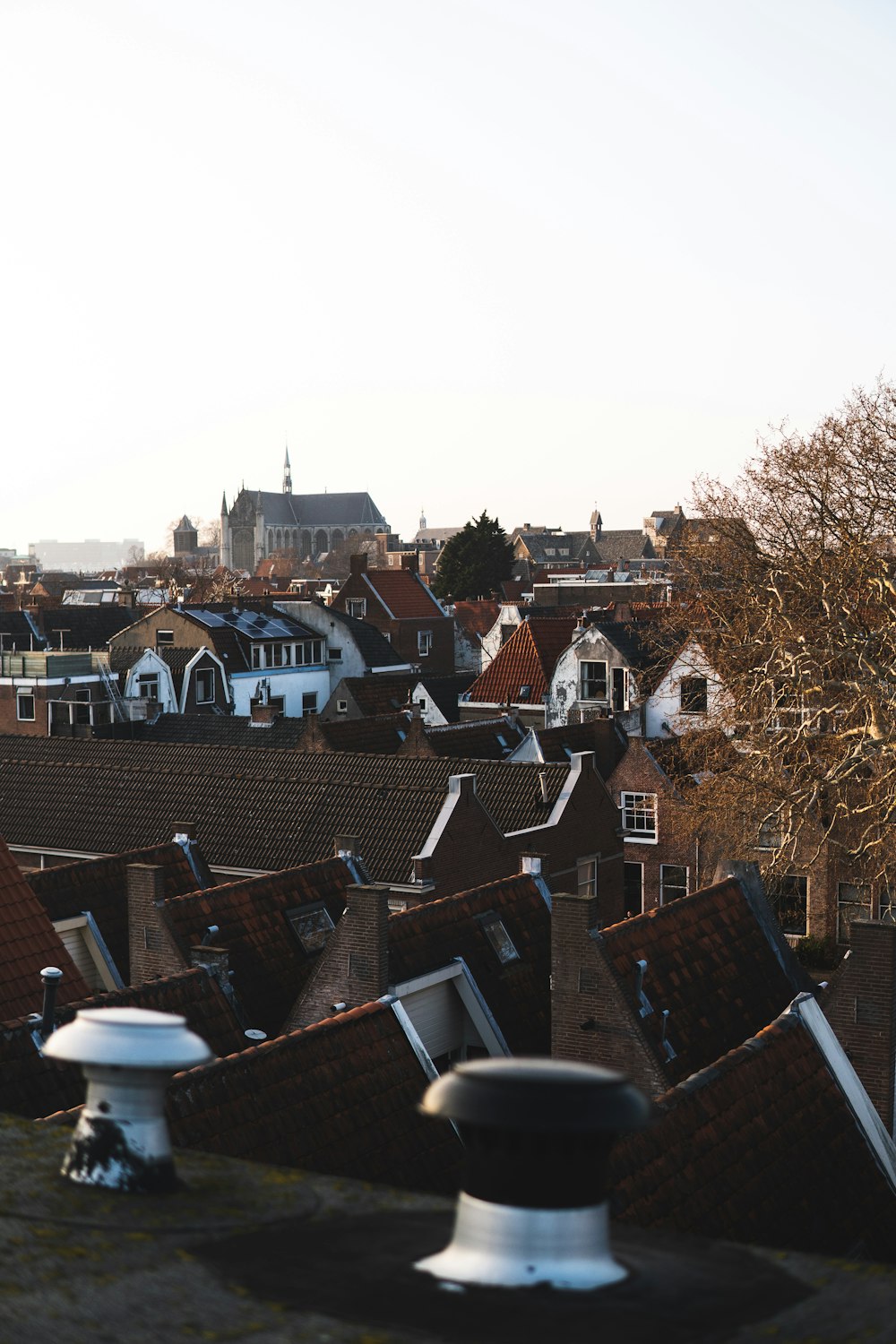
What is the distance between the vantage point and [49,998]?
44.5ft

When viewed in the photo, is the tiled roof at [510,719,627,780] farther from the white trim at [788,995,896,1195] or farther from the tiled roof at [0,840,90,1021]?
the tiled roof at [0,840,90,1021]

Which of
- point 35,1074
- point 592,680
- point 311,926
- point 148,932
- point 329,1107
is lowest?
point 329,1107

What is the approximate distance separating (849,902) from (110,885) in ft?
79.0

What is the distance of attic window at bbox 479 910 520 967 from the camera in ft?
75.5

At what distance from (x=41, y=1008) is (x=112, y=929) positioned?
978cm

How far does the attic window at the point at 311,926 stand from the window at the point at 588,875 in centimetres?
1321

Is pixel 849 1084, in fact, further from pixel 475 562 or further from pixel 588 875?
pixel 475 562

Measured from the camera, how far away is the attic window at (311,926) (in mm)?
Answer: 23688

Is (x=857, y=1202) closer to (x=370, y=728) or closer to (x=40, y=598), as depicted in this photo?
(x=370, y=728)

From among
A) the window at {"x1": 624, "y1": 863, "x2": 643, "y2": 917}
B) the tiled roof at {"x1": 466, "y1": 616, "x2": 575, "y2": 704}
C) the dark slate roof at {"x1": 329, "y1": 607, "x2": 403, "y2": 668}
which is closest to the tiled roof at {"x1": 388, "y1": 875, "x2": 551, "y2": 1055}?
the window at {"x1": 624, "y1": 863, "x2": 643, "y2": 917}

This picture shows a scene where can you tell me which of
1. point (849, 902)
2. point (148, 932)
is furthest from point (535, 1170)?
point (849, 902)

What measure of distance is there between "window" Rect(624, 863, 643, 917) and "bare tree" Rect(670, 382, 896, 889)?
330 centimetres

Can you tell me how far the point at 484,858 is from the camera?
32.2m

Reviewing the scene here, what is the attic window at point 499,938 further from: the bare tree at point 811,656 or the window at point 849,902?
the window at point 849,902
